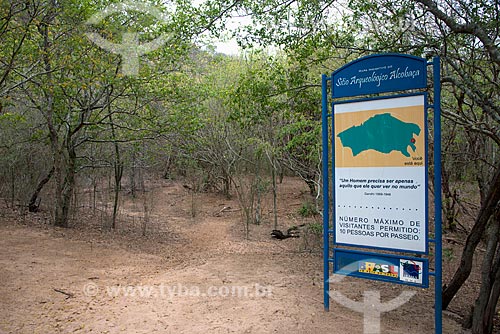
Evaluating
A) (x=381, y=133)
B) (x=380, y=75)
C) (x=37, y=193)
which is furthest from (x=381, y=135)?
(x=37, y=193)

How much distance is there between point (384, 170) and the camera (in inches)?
185

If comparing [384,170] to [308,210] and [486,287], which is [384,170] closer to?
[486,287]

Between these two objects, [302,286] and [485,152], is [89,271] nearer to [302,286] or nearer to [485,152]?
[302,286]

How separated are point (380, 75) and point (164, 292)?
421 cm

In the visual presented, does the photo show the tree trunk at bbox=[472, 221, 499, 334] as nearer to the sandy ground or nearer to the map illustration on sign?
the sandy ground

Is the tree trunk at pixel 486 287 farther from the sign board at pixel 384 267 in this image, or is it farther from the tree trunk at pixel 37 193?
the tree trunk at pixel 37 193

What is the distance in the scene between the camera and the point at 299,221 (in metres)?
15.0

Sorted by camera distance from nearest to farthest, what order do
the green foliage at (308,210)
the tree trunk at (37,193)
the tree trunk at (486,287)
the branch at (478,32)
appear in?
the branch at (478,32) → the tree trunk at (486,287) → the tree trunk at (37,193) → the green foliage at (308,210)

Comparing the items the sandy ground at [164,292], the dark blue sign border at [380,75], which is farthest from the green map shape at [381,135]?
the sandy ground at [164,292]

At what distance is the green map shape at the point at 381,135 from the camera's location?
4.56m

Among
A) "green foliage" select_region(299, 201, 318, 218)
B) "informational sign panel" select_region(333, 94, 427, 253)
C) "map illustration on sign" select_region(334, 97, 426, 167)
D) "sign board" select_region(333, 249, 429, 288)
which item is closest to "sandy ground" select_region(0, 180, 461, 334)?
"sign board" select_region(333, 249, 429, 288)

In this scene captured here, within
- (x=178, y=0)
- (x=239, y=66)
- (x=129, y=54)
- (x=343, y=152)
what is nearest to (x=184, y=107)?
(x=129, y=54)

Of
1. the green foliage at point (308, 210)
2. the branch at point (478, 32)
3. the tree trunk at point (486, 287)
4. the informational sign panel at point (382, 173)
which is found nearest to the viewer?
the branch at point (478, 32)

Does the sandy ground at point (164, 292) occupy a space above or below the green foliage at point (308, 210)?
below
